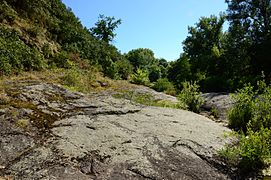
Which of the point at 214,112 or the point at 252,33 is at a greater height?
the point at 252,33

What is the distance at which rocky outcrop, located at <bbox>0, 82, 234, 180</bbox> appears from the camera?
3.99m

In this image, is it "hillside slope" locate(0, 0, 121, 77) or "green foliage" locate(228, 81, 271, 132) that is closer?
"green foliage" locate(228, 81, 271, 132)

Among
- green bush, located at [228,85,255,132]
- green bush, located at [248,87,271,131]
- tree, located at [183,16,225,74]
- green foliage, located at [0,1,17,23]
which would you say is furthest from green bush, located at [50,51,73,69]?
tree, located at [183,16,225,74]

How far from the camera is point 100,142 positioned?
4.77 metres

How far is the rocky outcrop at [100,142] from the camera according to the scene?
3.99m

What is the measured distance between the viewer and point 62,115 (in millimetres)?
6000

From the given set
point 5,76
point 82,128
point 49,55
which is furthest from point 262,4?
point 82,128

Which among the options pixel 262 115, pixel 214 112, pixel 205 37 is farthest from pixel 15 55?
pixel 205 37

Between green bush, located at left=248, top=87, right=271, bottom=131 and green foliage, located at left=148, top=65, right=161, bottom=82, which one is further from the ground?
green foliage, located at left=148, top=65, right=161, bottom=82

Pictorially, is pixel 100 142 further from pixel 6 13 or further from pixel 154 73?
pixel 154 73

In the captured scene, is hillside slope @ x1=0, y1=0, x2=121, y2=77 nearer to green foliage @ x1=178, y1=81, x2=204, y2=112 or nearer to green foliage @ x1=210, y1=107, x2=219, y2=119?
green foliage @ x1=178, y1=81, x2=204, y2=112

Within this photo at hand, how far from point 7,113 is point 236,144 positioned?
4.25 metres

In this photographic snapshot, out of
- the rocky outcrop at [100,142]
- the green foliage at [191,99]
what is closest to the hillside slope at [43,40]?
the rocky outcrop at [100,142]

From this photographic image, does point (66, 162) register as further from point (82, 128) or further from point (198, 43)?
point (198, 43)
